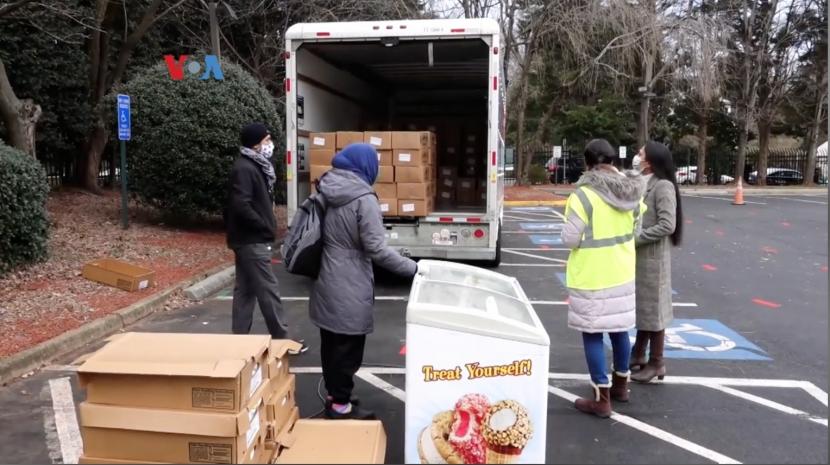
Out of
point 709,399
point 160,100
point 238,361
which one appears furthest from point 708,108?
point 238,361

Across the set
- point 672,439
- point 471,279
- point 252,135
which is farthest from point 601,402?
point 252,135

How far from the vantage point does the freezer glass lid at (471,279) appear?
3344 mm

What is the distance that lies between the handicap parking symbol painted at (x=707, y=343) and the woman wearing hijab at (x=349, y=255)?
2784 millimetres

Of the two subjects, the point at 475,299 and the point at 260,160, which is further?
the point at 260,160

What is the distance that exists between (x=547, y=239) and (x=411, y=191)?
17.9ft

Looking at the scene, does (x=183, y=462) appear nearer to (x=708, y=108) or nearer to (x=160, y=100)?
(x=160, y=100)

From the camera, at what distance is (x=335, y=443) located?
2.80m

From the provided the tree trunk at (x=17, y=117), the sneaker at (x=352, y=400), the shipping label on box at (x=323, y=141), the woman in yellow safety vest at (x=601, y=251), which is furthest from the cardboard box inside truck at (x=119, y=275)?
the woman in yellow safety vest at (x=601, y=251)

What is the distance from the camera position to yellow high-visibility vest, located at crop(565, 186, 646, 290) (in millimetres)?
3867

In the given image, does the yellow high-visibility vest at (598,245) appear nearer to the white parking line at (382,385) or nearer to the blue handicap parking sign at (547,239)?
the white parking line at (382,385)

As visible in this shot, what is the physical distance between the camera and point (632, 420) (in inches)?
159

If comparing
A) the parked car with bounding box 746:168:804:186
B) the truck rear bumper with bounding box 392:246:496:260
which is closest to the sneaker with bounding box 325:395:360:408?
the truck rear bumper with bounding box 392:246:496:260

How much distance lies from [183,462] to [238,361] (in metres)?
0.46

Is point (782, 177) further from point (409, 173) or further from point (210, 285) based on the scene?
point (210, 285)
